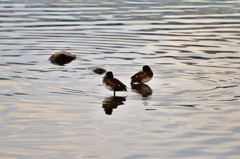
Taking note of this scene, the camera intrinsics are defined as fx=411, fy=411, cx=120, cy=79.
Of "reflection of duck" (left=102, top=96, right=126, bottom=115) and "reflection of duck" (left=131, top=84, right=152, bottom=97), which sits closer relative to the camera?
"reflection of duck" (left=102, top=96, right=126, bottom=115)

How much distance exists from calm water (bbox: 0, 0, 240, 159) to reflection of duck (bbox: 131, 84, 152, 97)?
0.08m

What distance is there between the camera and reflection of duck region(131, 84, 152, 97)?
12.7 m

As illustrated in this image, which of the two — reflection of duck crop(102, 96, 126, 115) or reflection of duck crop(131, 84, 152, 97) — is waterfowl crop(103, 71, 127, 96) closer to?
reflection of duck crop(102, 96, 126, 115)

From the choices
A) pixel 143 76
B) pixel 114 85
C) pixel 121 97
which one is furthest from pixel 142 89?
pixel 114 85

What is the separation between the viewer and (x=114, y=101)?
1186 centimetres

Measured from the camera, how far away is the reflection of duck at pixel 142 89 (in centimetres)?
1267

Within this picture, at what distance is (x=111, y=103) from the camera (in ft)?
38.1

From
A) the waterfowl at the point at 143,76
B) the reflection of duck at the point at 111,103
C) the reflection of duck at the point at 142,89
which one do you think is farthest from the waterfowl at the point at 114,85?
the waterfowl at the point at 143,76

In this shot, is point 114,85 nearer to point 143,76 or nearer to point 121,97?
point 121,97

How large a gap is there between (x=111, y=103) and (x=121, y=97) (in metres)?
0.79

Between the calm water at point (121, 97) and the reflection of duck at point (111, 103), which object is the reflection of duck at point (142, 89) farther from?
the reflection of duck at point (111, 103)

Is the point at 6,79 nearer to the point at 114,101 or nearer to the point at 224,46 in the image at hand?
the point at 114,101

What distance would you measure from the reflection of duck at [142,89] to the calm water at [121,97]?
3.0 inches

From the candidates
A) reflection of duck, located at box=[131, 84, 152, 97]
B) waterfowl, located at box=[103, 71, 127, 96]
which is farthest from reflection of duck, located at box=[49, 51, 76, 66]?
waterfowl, located at box=[103, 71, 127, 96]
